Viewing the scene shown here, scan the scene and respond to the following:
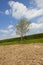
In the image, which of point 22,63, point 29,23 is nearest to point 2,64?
point 22,63

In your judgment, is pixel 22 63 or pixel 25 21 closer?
pixel 22 63

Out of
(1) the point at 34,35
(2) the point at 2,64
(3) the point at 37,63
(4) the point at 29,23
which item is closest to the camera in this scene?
(3) the point at 37,63

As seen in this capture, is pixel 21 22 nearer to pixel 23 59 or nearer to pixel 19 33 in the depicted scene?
pixel 19 33

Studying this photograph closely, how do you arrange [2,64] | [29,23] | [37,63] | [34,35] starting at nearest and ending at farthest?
[37,63] < [2,64] < [29,23] < [34,35]

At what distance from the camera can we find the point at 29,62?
413 inches

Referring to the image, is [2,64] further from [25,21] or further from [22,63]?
[25,21]

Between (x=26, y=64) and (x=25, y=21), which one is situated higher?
(x=25, y=21)

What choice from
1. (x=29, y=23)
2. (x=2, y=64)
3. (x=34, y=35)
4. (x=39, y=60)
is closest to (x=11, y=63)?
(x=2, y=64)

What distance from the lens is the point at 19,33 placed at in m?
55.3

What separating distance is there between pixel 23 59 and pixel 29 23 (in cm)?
4321

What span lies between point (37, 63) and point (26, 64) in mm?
771

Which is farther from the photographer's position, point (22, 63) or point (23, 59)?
point (23, 59)

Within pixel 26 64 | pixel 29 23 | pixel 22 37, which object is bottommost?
pixel 26 64

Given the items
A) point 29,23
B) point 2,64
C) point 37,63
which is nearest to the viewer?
point 37,63
